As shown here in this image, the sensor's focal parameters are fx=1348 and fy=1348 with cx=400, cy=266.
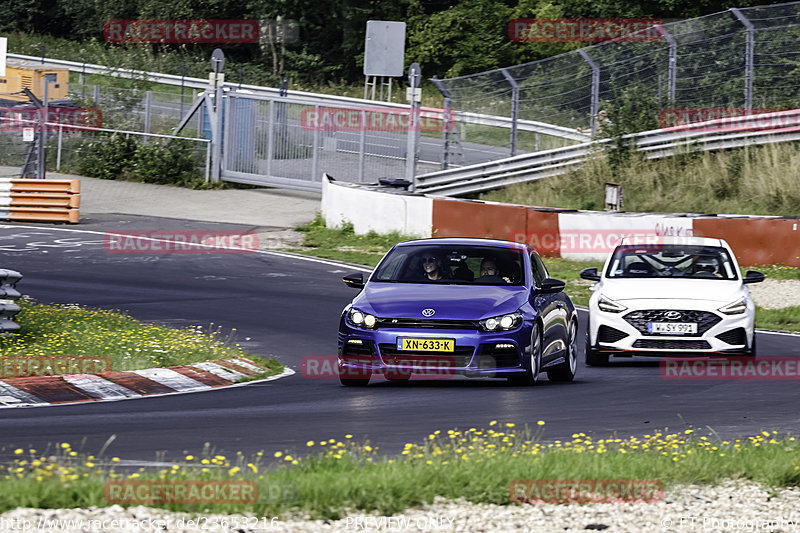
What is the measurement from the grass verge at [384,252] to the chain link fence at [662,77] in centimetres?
547

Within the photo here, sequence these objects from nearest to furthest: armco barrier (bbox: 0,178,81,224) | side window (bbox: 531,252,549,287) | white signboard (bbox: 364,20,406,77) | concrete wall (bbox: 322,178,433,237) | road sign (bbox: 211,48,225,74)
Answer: side window (bbox: 531,252,549,287), concrete wall (bbox: 322,178,433,237), armco barrier (bbox: 0,178,81,224), road sign (bbox: 211,48,225,74), white signboard (bbox: 364,20,406,77)

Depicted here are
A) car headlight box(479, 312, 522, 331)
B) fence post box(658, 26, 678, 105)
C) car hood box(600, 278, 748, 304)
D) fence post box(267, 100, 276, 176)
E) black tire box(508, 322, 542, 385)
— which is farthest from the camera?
fence post box(267, 100, 276, 176)

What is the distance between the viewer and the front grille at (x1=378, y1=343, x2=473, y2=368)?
12133 mm

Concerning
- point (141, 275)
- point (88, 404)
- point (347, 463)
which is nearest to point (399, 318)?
point (88, 404)

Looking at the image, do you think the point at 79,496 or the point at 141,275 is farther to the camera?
the point at 141,275

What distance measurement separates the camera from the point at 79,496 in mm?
6574

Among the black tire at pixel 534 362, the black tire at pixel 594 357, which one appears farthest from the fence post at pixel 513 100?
the black tire at pixel 534 362

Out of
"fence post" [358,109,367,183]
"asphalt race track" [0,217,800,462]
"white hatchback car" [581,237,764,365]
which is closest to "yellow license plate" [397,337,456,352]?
"asphalt race track" [0,217,800,462]

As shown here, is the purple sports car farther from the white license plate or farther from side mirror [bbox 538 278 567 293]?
Result: the white license plate

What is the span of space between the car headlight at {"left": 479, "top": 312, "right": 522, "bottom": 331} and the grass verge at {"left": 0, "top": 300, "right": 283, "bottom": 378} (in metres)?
2.71

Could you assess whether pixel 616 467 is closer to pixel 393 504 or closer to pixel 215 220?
pixel 393 504

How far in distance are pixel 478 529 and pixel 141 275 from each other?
17296 millimetres

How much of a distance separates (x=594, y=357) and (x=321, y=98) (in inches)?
1319

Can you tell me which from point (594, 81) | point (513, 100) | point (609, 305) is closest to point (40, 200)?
point (513, 100)
